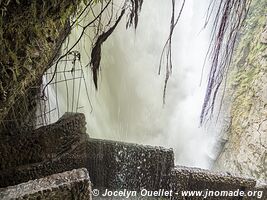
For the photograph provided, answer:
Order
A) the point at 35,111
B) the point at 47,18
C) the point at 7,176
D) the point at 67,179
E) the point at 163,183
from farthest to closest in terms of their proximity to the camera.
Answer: the point at 163,183 → the point at 35,111 → the point at 7,176 → the point at 67,179 → the point at 47,18

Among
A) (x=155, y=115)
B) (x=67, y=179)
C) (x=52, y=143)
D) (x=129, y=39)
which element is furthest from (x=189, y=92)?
(x=67, y=179)

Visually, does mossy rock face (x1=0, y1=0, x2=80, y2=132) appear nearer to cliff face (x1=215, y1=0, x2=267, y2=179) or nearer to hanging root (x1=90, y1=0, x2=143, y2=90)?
hanging root (x1=90, y1=0, x2=143, y2=90)

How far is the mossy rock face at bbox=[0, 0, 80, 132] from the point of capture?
1037 millimetres

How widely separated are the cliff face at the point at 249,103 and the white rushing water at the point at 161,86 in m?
0.58

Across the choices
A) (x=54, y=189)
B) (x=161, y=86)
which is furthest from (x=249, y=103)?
(x=54, y=189)

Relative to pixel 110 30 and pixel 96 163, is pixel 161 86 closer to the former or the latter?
pixel 96 163

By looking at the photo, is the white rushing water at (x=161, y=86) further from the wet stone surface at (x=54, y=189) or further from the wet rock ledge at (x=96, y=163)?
the wet stone surface at (x=54, y=189)

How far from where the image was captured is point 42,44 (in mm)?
1223

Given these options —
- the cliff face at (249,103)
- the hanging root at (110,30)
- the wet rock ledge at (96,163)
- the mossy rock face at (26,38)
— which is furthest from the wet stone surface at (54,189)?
the cliff face at (249,103)

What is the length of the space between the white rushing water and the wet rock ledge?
2279 millimetres

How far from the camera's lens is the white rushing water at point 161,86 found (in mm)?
5050

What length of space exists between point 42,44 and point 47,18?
0.13m

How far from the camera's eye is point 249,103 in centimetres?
473

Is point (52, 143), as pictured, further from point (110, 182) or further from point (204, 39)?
point (204, 39)
